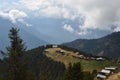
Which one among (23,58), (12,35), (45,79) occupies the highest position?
(12,35)

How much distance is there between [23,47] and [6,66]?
2.94 m

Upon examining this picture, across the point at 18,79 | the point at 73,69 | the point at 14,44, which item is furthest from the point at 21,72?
the point at 73,69

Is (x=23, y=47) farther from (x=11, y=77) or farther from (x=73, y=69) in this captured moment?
(x=73, y=69)

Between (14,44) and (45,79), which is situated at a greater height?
(14,44)

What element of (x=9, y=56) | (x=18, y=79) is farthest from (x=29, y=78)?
(x=9, y=56)

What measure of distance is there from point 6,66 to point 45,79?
652 cm

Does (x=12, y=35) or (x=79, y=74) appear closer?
(x=12, y=35)

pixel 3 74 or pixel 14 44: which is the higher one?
pixel 14 44

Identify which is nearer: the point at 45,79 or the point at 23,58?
the point at 23,58

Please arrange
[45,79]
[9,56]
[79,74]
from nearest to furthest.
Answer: [9,56], [45,79], [79,74]

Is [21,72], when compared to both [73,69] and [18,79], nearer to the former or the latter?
[18,79]

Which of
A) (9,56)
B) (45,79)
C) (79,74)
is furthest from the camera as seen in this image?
(79,74)

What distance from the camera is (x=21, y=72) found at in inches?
1559

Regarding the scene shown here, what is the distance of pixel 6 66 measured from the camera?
3897 centimetres
